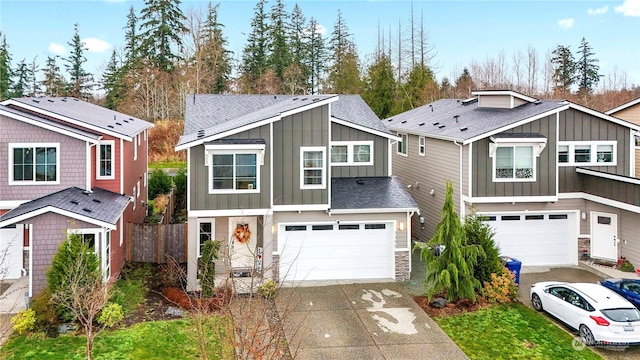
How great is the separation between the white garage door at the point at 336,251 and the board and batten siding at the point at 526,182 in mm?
3928

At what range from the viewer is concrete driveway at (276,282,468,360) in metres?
12.8

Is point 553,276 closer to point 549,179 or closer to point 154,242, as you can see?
point 549,179

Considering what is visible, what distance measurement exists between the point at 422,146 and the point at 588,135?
6.82m

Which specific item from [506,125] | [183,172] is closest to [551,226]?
[506,125]

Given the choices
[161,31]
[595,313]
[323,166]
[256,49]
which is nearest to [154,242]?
[323,166]

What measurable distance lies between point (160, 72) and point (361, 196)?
36436 millimetres

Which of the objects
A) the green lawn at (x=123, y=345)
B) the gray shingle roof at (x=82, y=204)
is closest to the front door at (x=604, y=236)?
the green lawn at (x=123, y=345)

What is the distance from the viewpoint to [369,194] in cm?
1917

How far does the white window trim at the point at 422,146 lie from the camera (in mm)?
23703

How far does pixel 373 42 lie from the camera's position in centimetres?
6081

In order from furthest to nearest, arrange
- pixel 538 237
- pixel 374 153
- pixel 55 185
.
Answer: pixel 374 153 < pixel 538 237 < pixel 55 185

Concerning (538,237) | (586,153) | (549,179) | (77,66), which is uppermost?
(77,66)

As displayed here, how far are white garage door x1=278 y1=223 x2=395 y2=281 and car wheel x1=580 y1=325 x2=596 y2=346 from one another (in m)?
6.49

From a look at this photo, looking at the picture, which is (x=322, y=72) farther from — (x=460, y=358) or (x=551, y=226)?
(x=460, y=358)
